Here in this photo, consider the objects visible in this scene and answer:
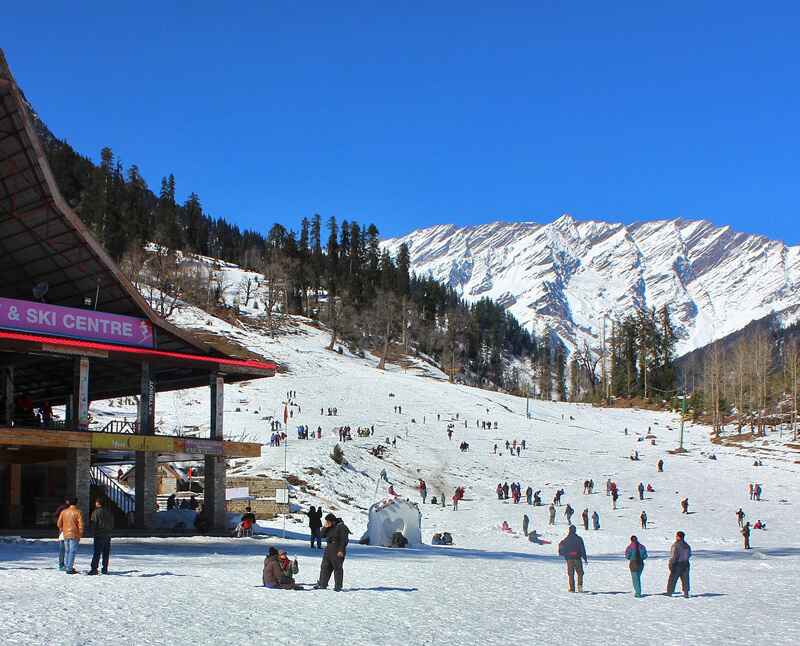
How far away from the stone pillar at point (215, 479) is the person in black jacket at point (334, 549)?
15.8m

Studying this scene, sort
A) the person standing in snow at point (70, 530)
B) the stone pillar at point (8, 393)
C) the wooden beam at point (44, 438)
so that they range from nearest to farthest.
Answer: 1. the person standing in snow at point (70, 530)
2. the wooden beam at point (44, 438)
3. the stone pillar at point (8, 393)

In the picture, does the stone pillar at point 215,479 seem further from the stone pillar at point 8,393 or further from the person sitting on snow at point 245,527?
the stone pillar at point 8,393

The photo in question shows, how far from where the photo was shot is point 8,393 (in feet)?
110

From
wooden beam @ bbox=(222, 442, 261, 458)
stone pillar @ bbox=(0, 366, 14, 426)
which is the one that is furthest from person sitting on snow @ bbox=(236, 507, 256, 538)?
stone pillar @ bbox=(0, 366, 14, 426)

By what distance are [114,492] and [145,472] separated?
3.87 metres

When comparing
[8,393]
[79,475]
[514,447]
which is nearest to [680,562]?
[79,475]

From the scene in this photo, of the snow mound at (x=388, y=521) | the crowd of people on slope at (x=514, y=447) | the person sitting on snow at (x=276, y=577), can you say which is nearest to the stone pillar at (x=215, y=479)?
the snow mound at (x=388, y=521)

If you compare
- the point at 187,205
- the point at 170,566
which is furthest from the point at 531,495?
the point at 187,205

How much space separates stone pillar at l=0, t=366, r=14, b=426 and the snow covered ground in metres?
7.63

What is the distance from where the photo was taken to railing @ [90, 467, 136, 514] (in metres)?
34.8

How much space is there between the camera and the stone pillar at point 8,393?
31406 mm

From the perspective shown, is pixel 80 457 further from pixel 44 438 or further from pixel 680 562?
pixel 680 562

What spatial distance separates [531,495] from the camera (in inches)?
2105

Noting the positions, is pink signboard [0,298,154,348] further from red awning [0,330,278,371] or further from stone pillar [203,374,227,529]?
stone pillar [203,374,227,529]
